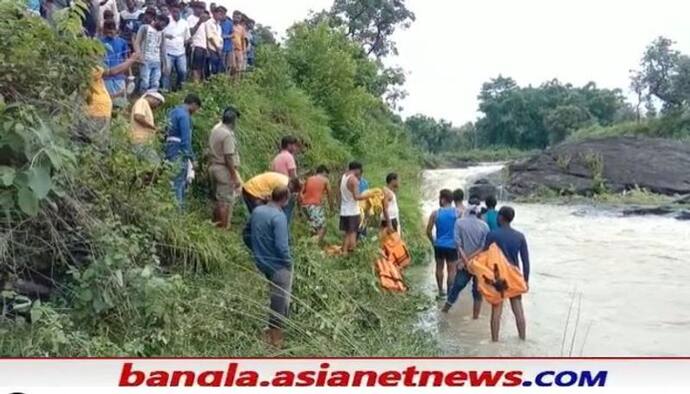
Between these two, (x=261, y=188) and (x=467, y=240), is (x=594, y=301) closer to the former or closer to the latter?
(x=467, y=240)

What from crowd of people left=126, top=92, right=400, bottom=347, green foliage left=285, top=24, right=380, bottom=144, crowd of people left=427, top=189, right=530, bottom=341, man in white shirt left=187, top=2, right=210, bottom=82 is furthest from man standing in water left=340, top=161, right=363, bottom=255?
green foliage left=285, top=24, right=380, bottom=144

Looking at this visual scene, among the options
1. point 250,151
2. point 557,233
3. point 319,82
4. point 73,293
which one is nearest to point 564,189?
point 557,233

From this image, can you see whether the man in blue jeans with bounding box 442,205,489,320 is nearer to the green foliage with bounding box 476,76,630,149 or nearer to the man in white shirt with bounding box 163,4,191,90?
the man in white shirt with bounding box 163,4,191,90

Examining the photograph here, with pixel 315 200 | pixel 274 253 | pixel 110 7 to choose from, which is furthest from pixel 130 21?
pixel 274 253

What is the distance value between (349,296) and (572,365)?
382 cm

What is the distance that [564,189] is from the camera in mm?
31672

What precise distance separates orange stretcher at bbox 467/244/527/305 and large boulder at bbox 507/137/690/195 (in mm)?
25332

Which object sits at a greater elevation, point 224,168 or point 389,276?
point 224,168

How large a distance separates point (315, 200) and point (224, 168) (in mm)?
1866

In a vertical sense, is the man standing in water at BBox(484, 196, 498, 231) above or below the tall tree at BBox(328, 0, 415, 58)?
below

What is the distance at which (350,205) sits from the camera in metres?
9.57

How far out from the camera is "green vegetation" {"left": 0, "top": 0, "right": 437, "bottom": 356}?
4.41m

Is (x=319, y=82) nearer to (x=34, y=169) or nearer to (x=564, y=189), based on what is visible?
(x=34, y=169)

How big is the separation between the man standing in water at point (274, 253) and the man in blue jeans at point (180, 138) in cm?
171
